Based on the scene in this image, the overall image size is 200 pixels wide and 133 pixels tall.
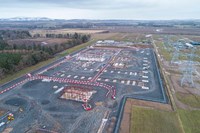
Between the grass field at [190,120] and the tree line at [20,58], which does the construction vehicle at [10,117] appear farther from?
the grass field at [190,120]

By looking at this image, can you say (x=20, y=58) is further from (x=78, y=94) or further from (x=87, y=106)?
(x=87, y=106)

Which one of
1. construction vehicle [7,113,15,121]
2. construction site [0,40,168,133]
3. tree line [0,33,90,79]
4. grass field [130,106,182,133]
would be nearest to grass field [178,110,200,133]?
grass field [130,106,182,133]

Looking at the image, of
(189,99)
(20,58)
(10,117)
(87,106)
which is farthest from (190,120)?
(20,58)

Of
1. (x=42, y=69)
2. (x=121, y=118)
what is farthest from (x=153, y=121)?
(x=42, y=69)

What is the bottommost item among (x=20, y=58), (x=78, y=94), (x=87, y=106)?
(x=87, y=106)

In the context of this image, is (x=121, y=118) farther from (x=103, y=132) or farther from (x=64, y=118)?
(x=64, y=118)

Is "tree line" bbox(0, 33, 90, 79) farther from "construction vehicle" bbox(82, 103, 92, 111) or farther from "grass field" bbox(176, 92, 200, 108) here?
"grass field" bbox(176, 92, 200, 108)

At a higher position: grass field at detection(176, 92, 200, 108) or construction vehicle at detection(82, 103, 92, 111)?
grass field at detection(176, 92, 200, 108)
